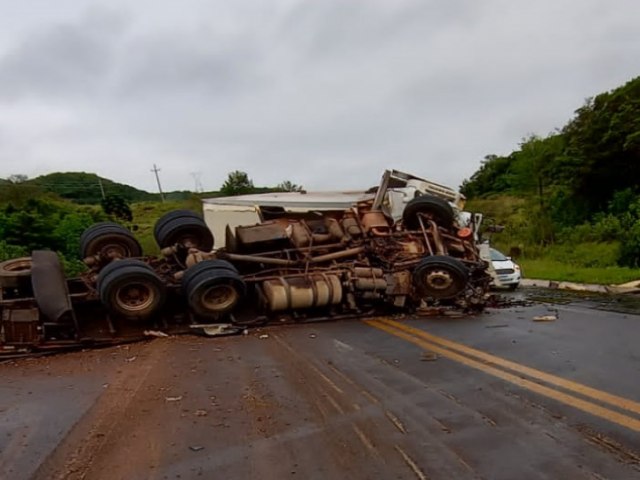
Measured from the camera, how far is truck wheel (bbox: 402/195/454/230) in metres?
13.3

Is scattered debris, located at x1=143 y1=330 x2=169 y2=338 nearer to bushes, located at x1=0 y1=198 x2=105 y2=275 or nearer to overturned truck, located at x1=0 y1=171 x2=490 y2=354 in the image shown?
overturned truck, located at x1=0 y1=171 x2=490 y2=354

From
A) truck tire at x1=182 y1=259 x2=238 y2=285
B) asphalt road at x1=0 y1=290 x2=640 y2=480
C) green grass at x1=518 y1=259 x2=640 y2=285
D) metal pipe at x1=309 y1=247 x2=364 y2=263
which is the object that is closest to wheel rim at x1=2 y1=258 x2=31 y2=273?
asphalt road at x1=0 y1=290 x2=640 y2=480

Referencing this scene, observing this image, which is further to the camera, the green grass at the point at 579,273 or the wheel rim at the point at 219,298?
the green grass at the point at 579,273

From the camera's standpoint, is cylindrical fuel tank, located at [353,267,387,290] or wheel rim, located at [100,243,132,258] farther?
wheel rim, located at [100,243,132,258]

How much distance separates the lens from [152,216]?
4697cm

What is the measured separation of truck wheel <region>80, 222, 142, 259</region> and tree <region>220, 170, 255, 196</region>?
136ft

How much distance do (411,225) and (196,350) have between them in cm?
600

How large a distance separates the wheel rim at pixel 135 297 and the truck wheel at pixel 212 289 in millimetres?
620

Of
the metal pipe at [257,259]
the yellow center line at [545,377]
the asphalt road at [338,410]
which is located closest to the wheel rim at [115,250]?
the metal pipe at [257,259]

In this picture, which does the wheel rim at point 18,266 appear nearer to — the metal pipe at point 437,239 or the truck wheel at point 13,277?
the truck wheel at point 13,277

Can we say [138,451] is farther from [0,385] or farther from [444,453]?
[0,385]

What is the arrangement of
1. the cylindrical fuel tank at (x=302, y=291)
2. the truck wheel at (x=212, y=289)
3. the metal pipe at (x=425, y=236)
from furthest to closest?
the metal pipe at (x=425, y=236)
the cylindrical fuel tank at (x=302, y=291)
the truck wheel at (x=212, y=289)

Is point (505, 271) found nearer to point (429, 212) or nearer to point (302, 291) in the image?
point (429, 212)

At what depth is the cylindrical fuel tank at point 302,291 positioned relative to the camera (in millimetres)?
10961
